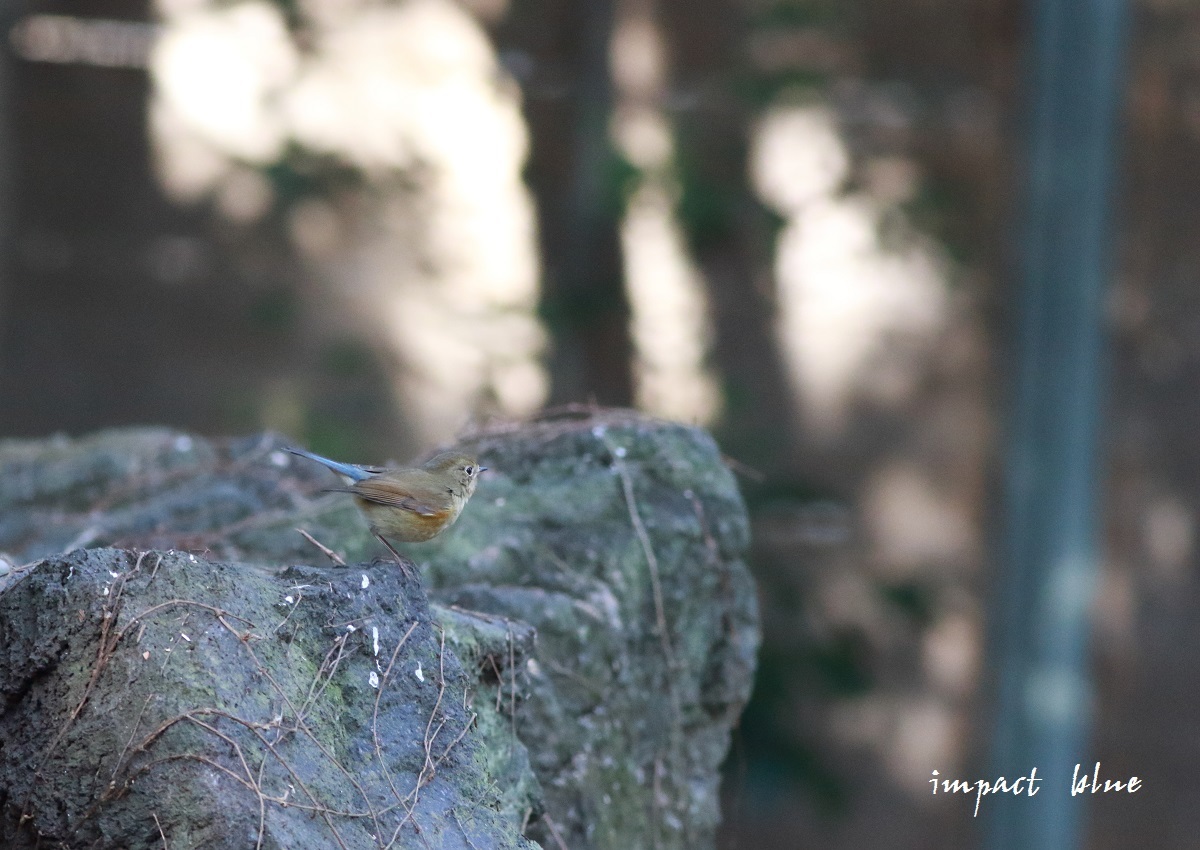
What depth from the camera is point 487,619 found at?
9.30 ft

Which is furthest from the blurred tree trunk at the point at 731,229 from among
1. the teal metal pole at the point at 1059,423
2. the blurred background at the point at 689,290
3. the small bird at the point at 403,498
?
the small bird at the point at 403,498

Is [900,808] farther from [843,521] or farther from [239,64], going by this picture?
[239,64]

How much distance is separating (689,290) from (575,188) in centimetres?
78

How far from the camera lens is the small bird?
9.43ft

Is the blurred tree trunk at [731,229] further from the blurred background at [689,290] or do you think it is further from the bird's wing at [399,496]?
the bird's wing at [399,496]

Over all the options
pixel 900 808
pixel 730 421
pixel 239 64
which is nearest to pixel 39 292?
pixel 239 64

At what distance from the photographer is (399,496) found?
2.88 metres

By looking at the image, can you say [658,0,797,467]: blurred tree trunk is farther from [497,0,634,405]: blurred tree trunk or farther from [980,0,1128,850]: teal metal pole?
[980,0,1128,850]: teal metal pole

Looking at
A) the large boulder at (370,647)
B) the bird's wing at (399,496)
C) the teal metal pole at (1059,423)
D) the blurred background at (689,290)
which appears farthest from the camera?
Result: the blurred background at (689,290)

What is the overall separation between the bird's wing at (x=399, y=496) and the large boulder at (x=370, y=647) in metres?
0.23

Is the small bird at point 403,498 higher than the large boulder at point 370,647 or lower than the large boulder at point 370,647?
higher

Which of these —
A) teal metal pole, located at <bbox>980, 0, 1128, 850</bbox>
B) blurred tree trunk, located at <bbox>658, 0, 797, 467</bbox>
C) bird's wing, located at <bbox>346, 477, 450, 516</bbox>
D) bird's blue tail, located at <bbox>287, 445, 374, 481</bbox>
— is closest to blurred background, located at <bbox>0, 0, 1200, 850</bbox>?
blurred tree trunk, located at <bbox>658, 0, 797, 467</bbox>

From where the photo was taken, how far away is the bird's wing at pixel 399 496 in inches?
113

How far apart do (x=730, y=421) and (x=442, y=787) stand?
4240 millimetres
